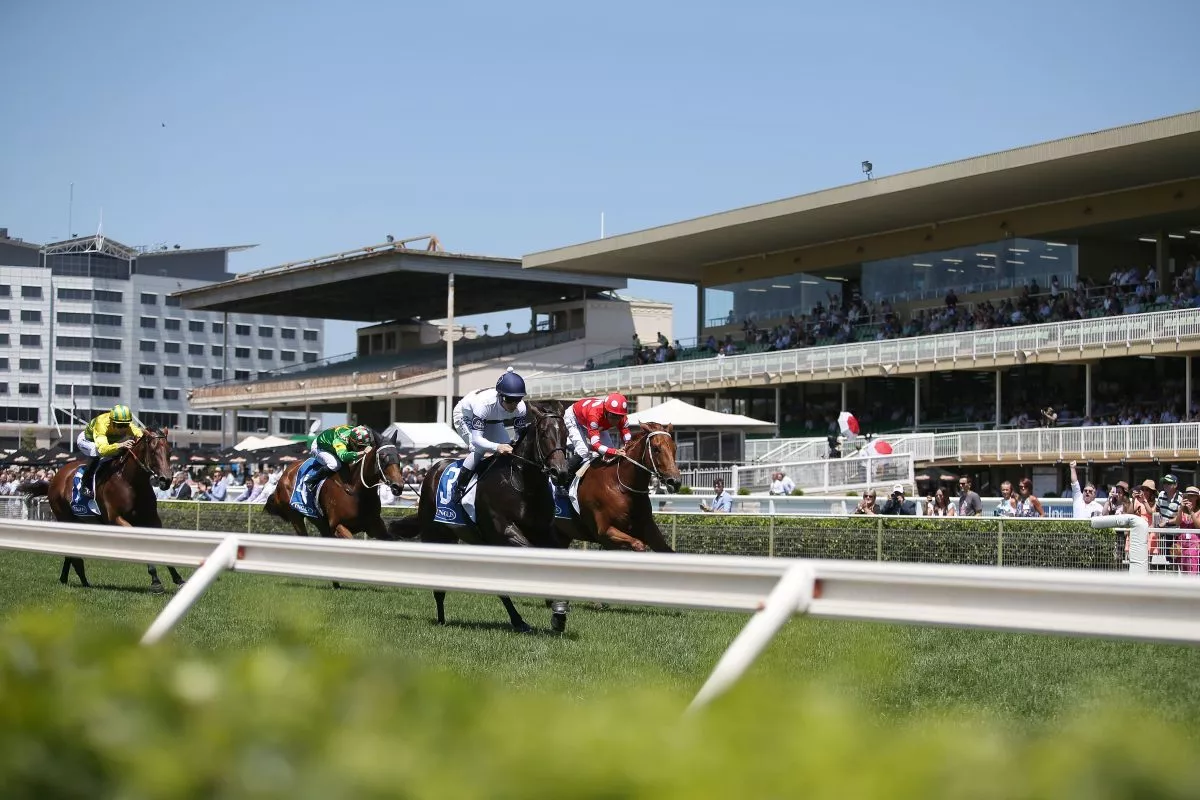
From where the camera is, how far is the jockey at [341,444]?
48.2 ft

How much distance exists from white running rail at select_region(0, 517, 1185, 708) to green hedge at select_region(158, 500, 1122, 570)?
40.6ft

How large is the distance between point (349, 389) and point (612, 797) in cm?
5316

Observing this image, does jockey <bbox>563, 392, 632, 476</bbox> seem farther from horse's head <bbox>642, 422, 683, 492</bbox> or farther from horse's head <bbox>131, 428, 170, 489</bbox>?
horse's head <bbox>131, 428, 170, 489</bbox>

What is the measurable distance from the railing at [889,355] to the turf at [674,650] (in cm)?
2121

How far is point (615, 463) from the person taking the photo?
12648 mm

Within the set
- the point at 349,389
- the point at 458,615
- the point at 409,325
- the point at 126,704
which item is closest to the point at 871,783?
the point at 126,704

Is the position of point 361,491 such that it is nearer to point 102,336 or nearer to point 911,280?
point 911,280

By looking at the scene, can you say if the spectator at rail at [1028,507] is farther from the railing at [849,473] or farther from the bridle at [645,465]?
the bridle at [645,465]

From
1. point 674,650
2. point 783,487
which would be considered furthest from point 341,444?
point 783,487

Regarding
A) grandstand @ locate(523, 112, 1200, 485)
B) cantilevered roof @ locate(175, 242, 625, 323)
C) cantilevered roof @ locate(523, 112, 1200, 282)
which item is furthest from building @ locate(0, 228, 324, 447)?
grandstand @ locate(523, 112, 1200, 485)

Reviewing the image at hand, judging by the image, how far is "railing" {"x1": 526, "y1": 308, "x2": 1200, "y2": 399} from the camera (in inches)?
1184

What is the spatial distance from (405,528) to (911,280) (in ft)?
96.6

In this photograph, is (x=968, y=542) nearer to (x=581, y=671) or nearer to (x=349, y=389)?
(x=581, y=671)

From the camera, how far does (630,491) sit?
1250 centimetres
